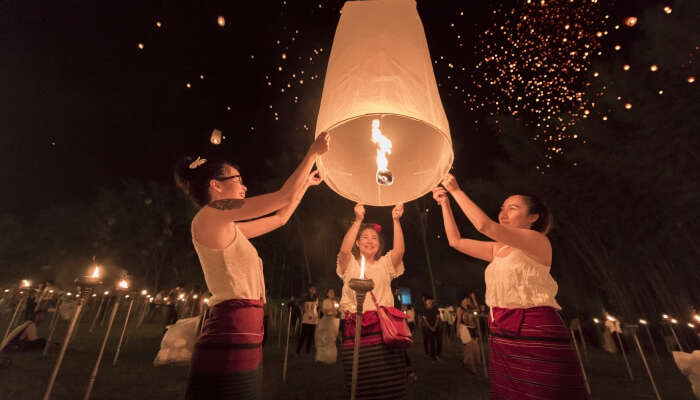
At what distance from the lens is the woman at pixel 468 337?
873cm

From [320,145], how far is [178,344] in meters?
7.81

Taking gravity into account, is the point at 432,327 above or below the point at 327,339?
above

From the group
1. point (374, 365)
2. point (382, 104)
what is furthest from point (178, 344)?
point (382, 104)

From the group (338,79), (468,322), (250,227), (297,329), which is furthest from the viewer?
(297,329)

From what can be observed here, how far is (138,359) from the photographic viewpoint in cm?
804

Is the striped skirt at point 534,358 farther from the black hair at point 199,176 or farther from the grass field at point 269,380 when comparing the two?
the grass field at point 269,380

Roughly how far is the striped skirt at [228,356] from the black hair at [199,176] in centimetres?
89

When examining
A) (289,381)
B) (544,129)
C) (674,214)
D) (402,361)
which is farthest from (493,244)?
(544,129)

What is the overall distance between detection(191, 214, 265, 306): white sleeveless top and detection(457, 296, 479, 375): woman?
8608 millimetres

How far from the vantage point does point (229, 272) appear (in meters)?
2.10

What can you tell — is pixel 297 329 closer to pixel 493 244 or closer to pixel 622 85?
pixel 493 244

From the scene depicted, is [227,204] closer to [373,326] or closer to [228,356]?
[228,356]

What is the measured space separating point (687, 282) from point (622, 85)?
9225mm

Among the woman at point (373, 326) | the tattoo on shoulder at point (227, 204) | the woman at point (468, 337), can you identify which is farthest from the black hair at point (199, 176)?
the woman at point (468, 337)
